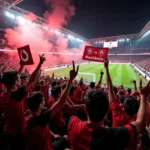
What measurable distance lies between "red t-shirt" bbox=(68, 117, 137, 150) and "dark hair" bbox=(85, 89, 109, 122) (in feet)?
0.34

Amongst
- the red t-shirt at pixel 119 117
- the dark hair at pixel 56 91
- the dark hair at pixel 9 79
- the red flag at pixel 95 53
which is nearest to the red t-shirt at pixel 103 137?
the red t-shirt at pixel 119 117

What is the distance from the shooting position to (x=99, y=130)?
57.2 inches

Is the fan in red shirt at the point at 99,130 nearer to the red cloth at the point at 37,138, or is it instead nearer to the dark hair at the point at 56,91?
the red cloth at the point at 37,138

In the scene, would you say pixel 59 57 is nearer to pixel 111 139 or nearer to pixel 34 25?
pixel 34 25

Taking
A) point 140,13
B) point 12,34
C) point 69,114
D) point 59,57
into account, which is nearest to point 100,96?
point 69,114

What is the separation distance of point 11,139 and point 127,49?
65.9 m

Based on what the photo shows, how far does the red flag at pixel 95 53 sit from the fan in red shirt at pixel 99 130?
16.8ft

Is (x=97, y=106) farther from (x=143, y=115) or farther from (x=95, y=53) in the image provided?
(x=95, y=53)

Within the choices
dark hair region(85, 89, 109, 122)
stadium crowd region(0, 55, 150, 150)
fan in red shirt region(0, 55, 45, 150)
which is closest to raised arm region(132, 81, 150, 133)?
stadium crowd region(0, 55, 150, 150)

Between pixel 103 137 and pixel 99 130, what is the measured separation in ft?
0.23

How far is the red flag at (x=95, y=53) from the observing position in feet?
21.9

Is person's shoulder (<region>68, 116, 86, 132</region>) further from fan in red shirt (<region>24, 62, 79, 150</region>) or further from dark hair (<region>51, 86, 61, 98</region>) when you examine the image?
dark hair (<region>51, 86, 61, 98</region>)

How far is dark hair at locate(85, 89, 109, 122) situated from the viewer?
150cm

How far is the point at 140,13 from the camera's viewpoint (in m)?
47.1
